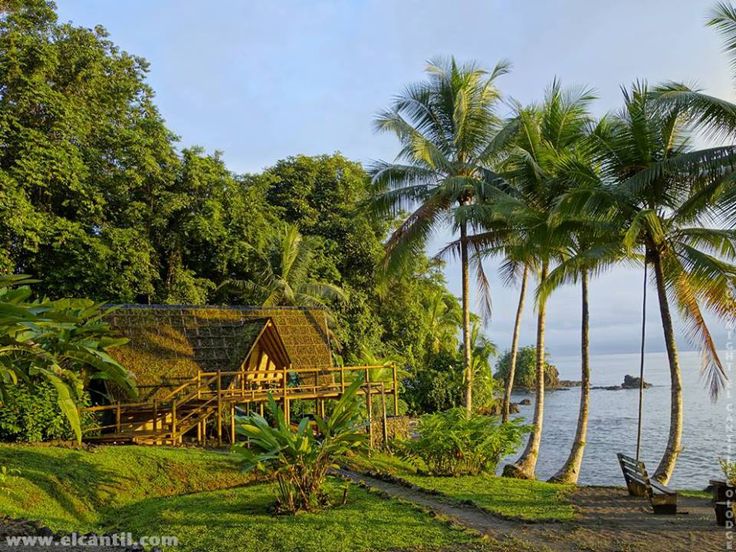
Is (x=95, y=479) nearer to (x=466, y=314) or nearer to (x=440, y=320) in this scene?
(x=466, y=314)

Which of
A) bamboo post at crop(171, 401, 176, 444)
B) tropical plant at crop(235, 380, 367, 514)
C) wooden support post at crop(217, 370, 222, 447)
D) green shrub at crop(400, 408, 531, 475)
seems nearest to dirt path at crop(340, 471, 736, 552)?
tropical plant at crop(235, 380, 367, 514)

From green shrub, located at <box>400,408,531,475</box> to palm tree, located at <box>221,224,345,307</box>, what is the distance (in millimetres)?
11070

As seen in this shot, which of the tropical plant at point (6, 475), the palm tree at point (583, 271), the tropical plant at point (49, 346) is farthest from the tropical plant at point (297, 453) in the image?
the palm tree at point (583, 271)

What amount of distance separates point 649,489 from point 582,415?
13.4ft

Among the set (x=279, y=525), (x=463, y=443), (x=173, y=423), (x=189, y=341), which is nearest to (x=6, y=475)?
(x=279, y=525)

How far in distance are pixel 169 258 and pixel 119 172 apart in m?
3.44

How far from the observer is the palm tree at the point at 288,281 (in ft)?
67.9

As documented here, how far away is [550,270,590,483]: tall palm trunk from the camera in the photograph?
1212 cm

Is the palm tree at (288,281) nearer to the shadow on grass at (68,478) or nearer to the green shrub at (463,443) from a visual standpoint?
the green shrub at (463,443)

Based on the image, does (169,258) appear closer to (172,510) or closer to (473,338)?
(172,510)

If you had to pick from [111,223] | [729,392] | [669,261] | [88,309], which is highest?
[111,223]

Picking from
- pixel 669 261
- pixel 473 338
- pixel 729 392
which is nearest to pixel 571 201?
pixel 669 261

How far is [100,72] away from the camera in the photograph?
18781 millimetres

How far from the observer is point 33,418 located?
31.8 ft
